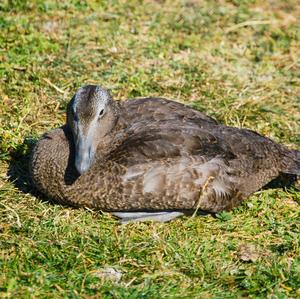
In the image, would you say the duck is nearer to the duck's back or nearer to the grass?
the duck's back

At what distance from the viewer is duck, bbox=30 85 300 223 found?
5703 millimetres

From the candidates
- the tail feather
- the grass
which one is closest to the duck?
the grass

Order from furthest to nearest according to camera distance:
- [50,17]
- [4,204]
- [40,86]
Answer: [50,17]
[40,86]
[4,204]

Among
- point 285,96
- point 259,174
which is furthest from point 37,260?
point 285,96

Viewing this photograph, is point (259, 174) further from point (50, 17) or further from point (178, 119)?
point (50, 17)

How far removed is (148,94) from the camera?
25.7 ft

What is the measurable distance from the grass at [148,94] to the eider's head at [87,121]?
0.46 meters

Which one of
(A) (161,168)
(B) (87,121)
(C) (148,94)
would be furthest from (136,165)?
(C) (148,94)

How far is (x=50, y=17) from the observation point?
29.9 ft

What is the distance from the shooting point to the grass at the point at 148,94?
509cm

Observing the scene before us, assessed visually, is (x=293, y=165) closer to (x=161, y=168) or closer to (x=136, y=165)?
(x=161, y=168)

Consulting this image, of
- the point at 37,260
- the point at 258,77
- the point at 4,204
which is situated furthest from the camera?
the point at 258,77

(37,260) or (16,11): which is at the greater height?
(16,11)

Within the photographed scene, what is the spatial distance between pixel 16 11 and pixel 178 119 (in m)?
3.81
